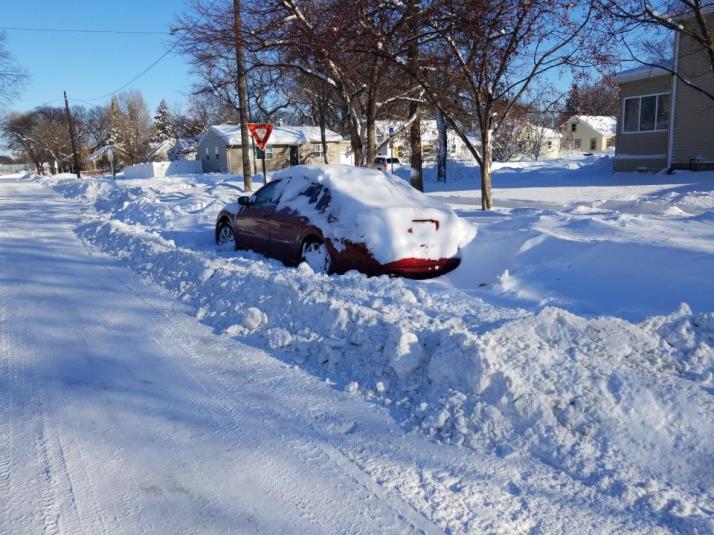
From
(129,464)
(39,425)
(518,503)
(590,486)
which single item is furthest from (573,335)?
(39,425)

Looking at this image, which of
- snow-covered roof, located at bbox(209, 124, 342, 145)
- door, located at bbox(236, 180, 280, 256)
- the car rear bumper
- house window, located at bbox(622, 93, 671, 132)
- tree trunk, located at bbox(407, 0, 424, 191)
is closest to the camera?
the car rear bumper

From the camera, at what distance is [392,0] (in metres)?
10.2

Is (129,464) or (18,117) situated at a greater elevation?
(18,117)

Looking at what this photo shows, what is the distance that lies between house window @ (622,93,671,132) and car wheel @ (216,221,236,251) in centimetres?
1945

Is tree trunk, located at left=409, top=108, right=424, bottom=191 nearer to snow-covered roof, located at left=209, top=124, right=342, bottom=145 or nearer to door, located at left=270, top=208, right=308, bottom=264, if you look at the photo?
door, located at left=270, top=208, right=308, bottom=264

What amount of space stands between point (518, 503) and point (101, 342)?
4058 mm

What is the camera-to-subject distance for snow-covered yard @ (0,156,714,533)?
3.04m

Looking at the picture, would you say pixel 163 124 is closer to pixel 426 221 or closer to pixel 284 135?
pixel 284 135

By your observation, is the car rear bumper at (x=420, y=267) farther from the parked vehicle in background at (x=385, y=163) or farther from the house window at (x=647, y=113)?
the house window at (x=647, y=113)

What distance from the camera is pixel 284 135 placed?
157ft

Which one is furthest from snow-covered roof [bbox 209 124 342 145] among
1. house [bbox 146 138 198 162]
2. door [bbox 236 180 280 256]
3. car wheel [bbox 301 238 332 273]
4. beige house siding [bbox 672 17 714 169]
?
car wheel [bbox 301 238 332 273]

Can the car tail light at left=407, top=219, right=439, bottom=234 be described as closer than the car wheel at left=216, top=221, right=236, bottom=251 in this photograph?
Yes

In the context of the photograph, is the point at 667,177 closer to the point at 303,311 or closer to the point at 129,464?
the point at 303,311

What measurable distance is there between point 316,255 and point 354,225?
0.88m
